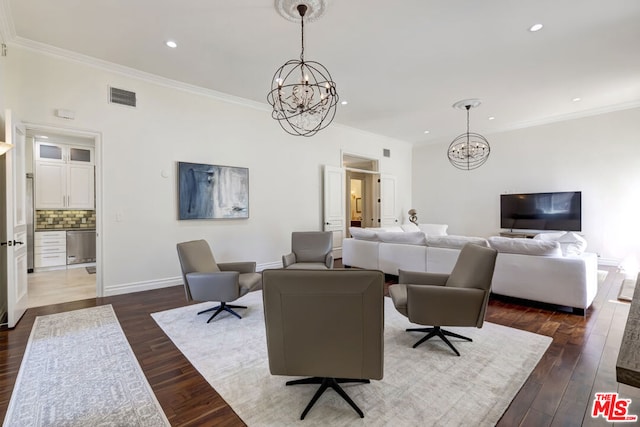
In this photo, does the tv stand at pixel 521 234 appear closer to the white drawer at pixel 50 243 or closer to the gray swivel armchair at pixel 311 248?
the gray swivel armchair at pixel 311 248

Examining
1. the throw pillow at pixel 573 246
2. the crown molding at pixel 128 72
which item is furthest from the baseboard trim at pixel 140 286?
the throw pillow at pixel 573 246

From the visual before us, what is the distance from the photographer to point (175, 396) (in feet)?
6.44

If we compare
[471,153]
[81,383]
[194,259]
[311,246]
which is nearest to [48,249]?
[194,259]

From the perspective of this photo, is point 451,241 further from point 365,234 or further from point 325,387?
point 325,387

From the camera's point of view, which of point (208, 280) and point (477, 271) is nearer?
point (477, 271)

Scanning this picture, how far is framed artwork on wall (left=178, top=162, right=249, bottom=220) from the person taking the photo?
4.71m

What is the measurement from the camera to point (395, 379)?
7.02 ft

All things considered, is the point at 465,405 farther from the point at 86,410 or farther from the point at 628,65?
the point at 628,65

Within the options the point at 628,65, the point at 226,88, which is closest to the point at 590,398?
the point at 628,65

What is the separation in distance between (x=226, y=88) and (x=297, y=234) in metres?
2.70

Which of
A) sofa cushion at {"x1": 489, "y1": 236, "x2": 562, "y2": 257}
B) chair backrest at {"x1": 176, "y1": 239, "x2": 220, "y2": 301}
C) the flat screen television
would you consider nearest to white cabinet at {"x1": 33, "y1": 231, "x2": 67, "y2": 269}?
chair backrest at {"x1": 176, "y1": 239, "x2": 220, "y2": 301}

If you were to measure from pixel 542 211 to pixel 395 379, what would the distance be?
258 inches

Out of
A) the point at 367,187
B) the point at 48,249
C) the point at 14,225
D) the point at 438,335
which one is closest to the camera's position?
the point at 438,335

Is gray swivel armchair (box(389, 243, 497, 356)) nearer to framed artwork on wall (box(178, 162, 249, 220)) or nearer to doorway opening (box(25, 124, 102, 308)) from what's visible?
framed artwork on wall (box(178, 162, 249, 220))
